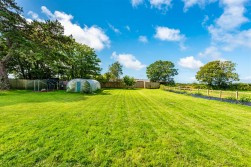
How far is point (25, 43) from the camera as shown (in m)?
13.8

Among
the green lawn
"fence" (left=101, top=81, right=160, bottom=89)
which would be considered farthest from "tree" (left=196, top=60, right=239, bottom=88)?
the green lawn

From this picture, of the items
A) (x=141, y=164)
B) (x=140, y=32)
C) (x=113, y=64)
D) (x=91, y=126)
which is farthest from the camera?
(x=113, y=64)

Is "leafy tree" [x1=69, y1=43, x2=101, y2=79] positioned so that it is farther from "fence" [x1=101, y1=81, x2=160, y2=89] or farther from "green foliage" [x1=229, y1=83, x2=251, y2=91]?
"green foliage" [x1=229, y1=83, x2=251, y2=91]

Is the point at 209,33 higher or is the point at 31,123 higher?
the point at 209,33

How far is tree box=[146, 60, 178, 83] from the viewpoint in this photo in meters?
38.2

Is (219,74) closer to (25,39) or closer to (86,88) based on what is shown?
(86,88)

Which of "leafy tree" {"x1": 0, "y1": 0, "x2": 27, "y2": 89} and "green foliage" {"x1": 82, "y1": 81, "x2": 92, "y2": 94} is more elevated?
"leafy tree" {"x1": 0, "y1": 0, "x2": 27, "y2": 89}

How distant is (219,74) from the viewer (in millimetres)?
32125

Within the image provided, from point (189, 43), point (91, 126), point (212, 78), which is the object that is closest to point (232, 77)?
point (212, 78)

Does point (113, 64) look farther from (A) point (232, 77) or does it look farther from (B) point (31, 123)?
(B) point (31, 123)

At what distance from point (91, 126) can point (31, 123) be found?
5.93 ft

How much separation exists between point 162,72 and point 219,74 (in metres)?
13.2

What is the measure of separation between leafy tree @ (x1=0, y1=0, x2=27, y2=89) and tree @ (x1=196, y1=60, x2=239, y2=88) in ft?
118

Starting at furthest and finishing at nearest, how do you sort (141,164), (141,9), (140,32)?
(140,32), (141,9), (141,164)
